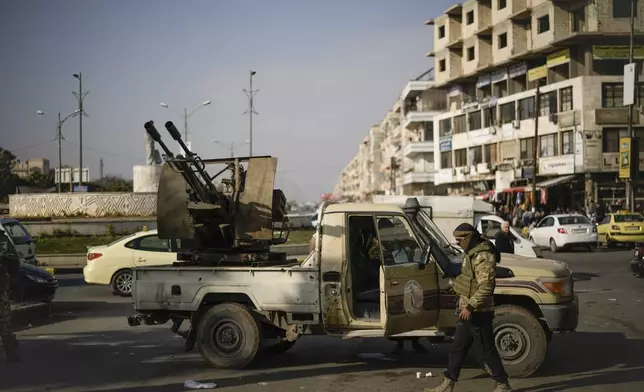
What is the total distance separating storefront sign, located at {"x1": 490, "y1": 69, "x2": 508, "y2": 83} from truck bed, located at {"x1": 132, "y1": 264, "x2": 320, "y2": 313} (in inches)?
2141

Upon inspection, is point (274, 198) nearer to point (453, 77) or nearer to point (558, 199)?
point (558, 199)

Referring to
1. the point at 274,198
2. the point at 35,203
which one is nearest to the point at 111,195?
the point at 35,203

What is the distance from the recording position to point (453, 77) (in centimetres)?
6681

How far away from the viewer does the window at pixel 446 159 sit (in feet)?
226

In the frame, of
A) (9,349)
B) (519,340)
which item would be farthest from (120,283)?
(519,340)

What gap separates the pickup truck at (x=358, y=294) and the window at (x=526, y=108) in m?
47.5

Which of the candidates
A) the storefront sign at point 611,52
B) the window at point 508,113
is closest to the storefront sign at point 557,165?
the window at point 508,113

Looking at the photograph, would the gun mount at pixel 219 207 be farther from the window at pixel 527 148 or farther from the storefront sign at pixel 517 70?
the storefront sign at pixel 517 70

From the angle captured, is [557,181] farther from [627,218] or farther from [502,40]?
[627,218]

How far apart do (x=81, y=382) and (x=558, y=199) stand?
47.0 metres

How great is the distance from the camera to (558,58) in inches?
2009

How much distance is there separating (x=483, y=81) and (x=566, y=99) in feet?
46.8

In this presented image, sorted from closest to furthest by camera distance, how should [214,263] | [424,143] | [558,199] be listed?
[214,263], [558,199], [424,143]

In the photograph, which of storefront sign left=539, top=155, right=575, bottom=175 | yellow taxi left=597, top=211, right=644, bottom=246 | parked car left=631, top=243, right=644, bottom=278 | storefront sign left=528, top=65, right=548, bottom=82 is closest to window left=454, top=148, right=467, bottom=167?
storefront sign left=528, top=65, right=548, bottom=82
